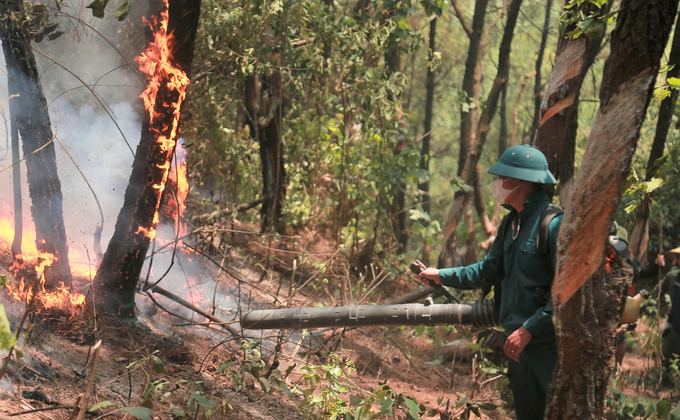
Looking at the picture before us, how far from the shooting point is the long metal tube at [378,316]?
3930 millimetres

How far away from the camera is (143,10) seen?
6.20 meters

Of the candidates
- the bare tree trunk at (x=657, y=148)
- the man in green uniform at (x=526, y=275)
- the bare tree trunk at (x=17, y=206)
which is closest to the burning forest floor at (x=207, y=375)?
the man in green uniform at (x=526, y=275)

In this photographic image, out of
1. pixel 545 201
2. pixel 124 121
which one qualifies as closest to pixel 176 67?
pixel 124 121

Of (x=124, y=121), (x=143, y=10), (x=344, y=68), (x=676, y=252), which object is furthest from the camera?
(x=344, y=68)

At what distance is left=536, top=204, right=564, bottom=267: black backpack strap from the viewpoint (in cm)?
342

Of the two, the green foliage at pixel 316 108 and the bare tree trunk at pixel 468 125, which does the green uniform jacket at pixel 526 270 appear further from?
the bare tree trunk at pixel 468 125

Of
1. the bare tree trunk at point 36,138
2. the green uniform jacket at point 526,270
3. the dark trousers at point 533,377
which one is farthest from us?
the bare tree trunk at point 36,138

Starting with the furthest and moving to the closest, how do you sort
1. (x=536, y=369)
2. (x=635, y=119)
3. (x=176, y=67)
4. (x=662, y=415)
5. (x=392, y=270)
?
(x=392, y=270), (x=176, y=67), (x=662, y=415), (x=536, y=369), (x=635, y=119)

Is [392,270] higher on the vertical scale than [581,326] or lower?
lower

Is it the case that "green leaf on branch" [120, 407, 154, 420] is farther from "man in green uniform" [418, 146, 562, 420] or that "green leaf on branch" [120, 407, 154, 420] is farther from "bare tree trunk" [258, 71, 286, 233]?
"bare tree trunk" [258, 71, 286, 233]

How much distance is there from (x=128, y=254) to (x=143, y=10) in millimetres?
2544

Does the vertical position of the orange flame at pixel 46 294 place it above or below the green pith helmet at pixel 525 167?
below

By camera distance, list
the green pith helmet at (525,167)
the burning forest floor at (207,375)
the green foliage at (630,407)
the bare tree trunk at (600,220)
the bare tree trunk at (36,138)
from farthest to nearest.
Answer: the green foliage at (630,407) < the bare tree trunk at (36,138) < the burning forest floor at (207,375) < the green pith helmet at (525,167) < the bare tree trunk at (600,220)

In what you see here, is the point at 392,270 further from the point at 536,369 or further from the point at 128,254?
the point at 536,369
